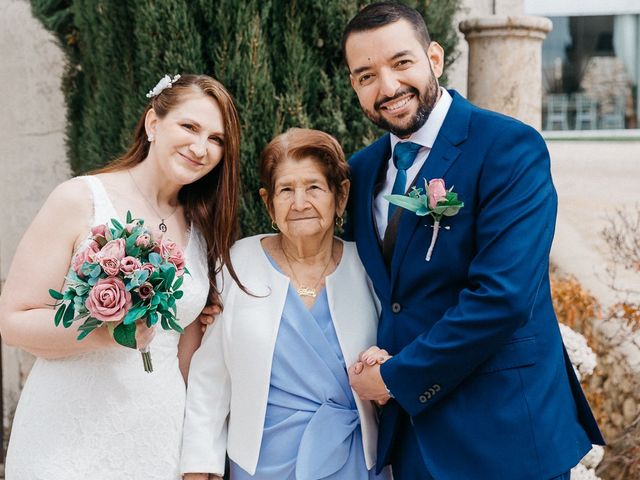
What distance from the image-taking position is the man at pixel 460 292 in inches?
90.3

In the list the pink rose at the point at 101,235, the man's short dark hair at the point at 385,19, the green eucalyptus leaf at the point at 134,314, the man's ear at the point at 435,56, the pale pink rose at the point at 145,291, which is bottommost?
the green eucalyptus leaf at the point at 134,314

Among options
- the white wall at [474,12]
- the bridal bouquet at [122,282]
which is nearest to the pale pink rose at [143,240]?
the bridal bouquet at [122,282]

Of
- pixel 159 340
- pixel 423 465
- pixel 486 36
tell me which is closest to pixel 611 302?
pixel 486 36

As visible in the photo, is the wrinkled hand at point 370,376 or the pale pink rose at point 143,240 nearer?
the pale pink rose at point 143,240

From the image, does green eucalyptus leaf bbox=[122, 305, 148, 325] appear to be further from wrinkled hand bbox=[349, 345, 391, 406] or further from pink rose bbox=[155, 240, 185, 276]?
wrinkled hand bbox=[349, 345, 391, 406]

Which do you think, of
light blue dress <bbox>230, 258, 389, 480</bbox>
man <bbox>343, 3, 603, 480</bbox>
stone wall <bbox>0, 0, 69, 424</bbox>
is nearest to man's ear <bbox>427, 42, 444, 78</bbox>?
man <bbox>343, 3, 603, 480</bbox>

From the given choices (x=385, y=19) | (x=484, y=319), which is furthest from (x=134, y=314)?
(x=385, y=19)

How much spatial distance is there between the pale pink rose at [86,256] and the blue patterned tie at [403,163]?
0.97 m

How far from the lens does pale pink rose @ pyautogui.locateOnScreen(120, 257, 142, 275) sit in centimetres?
215

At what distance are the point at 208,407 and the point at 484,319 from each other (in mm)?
1057

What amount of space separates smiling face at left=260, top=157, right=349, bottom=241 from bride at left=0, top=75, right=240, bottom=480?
244 millimetres

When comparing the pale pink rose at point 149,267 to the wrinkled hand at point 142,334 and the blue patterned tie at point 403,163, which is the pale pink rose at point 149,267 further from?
the blue patterned tie at point 403,163

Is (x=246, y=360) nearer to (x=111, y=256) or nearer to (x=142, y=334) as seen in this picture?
(x=142, y=334)

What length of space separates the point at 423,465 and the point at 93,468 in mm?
1104
